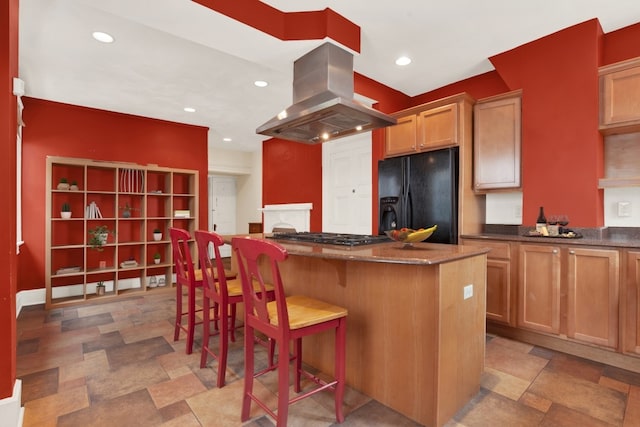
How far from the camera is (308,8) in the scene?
2.56 meters

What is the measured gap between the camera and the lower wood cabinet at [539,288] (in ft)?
8.68

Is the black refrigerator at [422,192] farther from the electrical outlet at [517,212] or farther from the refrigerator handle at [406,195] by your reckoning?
the electrical outlet at [517,212]

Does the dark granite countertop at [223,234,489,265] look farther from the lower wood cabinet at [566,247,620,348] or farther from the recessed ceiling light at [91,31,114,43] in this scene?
the recessed ceiling light at [91,31,114,43]

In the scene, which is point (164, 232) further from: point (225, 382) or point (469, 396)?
point (469, 396)

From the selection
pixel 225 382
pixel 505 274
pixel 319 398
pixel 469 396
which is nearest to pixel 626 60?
pixel 505 274

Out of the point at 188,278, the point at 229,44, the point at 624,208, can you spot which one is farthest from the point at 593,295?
the point at 229,44

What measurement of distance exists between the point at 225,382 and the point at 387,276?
1372mm

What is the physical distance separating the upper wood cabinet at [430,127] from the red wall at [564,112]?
1.77 ft

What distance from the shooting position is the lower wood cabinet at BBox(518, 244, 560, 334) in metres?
2.65

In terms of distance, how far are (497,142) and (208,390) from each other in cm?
345

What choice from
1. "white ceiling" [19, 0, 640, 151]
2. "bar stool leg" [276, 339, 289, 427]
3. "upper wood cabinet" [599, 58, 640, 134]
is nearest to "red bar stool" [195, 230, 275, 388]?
"bar stool leg" [276, 339, 289, 427]

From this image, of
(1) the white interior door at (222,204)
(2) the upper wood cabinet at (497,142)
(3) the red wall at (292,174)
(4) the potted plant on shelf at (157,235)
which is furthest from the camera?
(1) the white interior door at (222,204)

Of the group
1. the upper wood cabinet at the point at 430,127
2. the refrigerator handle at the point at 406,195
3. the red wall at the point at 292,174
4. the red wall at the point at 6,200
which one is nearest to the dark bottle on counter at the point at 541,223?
the upper wood cabinet at the point at 430,127

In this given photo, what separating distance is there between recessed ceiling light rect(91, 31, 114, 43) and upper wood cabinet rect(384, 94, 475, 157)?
3022 millimetres
